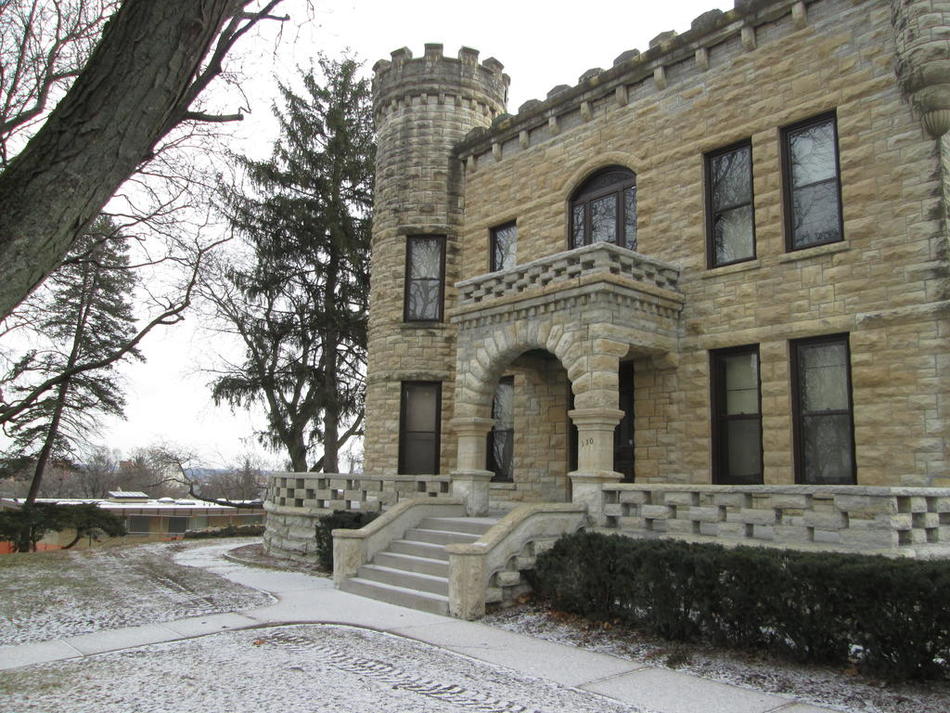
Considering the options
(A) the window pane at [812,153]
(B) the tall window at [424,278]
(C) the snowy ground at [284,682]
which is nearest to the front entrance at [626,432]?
(A) the window pane at [812,153]

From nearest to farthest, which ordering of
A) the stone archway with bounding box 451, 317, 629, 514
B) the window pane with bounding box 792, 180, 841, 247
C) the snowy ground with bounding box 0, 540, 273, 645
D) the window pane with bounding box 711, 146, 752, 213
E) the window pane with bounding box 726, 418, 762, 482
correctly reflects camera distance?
the snowy ground with bounding box 0, 540, 273, 645, the stone archway with bounding box 451, 317, 629, 514, the window pane with bounding box 792, 180, 841, 247, the window pane with bounding box 726, 418, 762, 482, the window pane with bounding box 711, 146, 752, 213

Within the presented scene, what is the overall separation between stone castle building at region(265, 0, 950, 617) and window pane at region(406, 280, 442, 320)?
2.08 ft

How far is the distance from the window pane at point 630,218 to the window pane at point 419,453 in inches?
233

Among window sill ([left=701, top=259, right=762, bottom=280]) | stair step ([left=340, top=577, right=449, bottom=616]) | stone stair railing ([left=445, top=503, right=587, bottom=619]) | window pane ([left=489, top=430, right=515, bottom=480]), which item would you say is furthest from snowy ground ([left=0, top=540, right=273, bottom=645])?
window sill ([left=701, top=259, right=762, bottom=280])

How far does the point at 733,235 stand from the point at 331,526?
8470 mm

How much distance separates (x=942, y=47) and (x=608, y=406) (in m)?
6.45

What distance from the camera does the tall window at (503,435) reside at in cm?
1598

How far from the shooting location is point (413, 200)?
58.2ft

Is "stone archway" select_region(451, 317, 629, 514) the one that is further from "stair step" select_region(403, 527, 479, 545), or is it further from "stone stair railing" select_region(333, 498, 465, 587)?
"stair step" select_region(403, 527, 479, 545)

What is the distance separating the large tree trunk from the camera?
3.56 m

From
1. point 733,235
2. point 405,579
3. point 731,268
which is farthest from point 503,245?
point 405,579

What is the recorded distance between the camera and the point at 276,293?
941 inches

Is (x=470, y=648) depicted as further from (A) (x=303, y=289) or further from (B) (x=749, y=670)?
(A) (x=303, y=289)

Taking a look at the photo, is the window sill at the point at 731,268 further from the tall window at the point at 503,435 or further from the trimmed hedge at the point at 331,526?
the trimmed hedge at the point at 331,526
